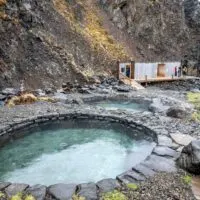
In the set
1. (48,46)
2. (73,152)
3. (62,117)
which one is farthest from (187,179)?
(48,46)

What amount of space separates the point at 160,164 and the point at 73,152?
3.64m

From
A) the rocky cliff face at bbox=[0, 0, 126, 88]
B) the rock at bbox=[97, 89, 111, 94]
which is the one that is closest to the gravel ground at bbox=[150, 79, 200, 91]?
the rocky cliff face at bbox=[0, 0, 126, 88]

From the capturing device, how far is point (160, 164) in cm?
673

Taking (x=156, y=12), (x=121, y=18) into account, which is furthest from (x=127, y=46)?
(x=156, y=12)

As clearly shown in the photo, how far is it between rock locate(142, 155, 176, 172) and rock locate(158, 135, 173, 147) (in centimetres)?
102

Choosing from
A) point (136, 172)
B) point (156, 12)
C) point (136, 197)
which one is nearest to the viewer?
point (136, 197)

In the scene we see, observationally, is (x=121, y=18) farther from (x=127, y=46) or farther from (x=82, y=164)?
(x=82, y=164)

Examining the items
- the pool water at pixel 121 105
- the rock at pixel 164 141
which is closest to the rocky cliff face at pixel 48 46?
the pool water at pixel 121 105

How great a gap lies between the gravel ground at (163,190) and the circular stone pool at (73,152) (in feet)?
6.27

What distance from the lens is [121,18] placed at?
32500 mm

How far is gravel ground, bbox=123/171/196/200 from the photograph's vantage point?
17.4 ft

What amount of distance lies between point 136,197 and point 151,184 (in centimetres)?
61

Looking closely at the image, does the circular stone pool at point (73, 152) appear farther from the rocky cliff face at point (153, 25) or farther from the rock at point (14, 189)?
the rocky cliff face at point (153, 25)

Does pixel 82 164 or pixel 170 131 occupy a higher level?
pixel 170 131
